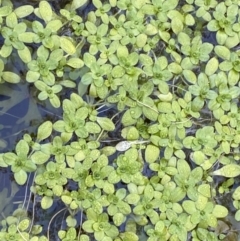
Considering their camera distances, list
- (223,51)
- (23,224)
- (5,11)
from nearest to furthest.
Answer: (23,224), (5,11), (223,51)

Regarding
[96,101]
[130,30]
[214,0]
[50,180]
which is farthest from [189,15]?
[50,180]

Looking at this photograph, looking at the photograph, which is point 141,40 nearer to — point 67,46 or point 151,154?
point 67,46

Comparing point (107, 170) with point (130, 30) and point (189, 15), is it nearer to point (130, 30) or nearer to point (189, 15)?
point (130, 30)

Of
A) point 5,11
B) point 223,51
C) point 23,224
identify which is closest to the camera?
point 23,224

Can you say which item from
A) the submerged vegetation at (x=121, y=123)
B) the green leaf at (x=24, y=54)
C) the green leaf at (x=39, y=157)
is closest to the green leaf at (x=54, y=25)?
the submerged vegetation at (x=121, y=123)

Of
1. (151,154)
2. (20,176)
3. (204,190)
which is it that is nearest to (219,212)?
(204,190)

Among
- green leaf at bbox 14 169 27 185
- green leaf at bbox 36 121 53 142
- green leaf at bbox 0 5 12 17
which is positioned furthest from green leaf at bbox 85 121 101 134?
green leaf at bbox 0 5 12 17

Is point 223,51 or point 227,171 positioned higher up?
point 223,51
